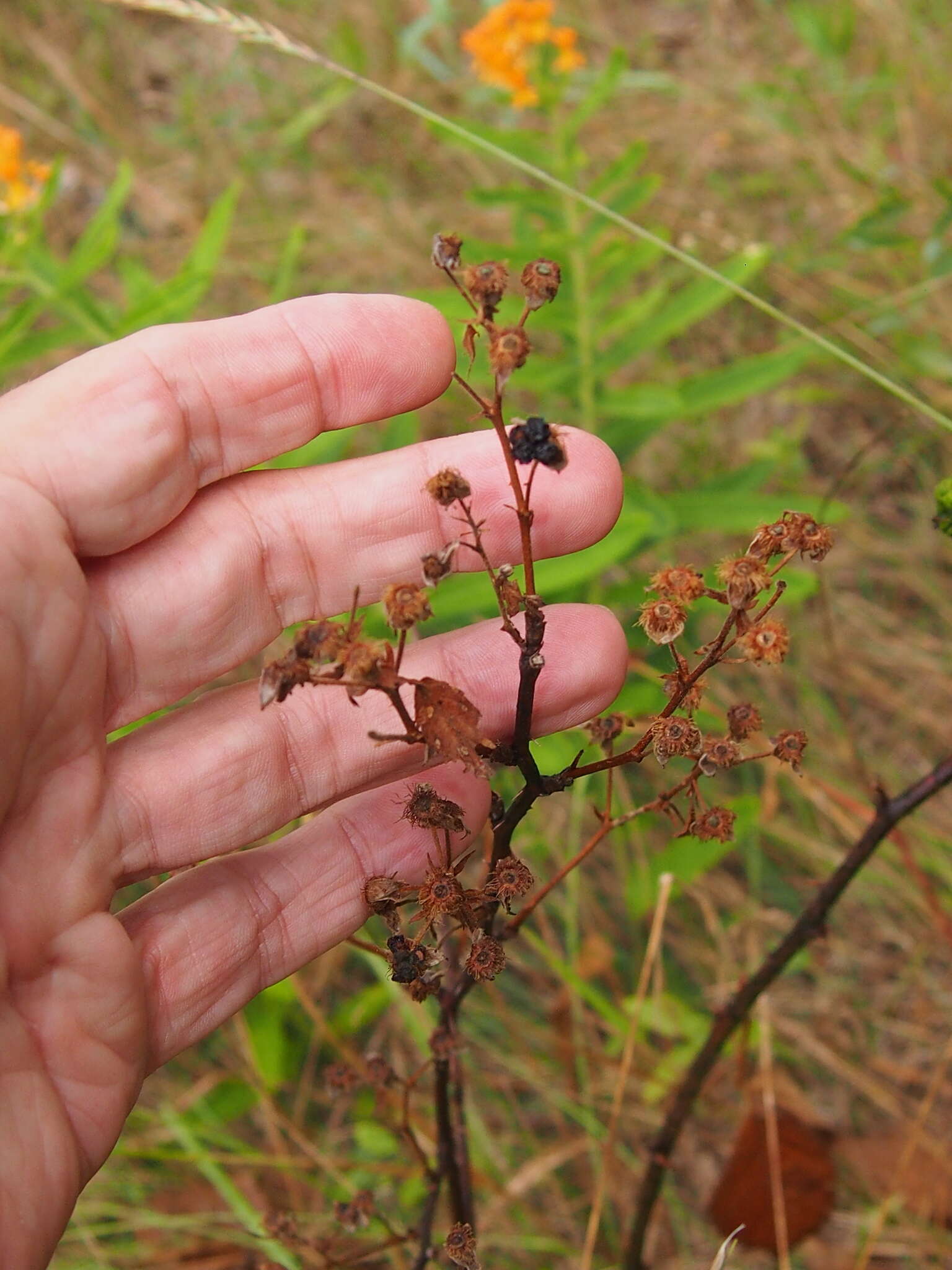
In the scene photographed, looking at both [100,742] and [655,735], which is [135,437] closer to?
[100,742]

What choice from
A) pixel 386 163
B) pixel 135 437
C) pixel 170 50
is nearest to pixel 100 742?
pixel 135 437

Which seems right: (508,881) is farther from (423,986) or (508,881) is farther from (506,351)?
(506,351)

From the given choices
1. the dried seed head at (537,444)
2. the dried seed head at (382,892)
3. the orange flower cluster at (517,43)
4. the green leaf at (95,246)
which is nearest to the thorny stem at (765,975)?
the dried seed head at (382,892)

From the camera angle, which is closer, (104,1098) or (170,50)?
(104,1098)

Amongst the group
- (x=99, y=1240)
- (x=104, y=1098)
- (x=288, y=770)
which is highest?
(x=288, y=770)

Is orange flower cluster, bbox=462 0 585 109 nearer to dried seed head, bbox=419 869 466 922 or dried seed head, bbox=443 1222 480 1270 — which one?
dried seed head, bbox=419 869 466 922
